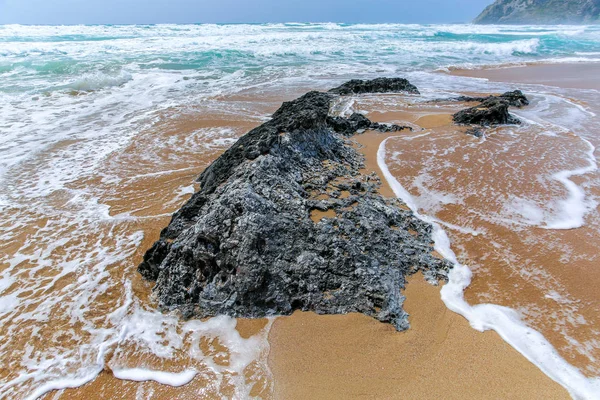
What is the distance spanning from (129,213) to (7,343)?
262cm

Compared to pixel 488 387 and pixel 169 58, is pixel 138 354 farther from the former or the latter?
pixel 169 58

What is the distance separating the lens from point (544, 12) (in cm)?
9881

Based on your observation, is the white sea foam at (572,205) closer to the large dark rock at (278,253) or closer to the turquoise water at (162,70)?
the large dark rock at (278,253)

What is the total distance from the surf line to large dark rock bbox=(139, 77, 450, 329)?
0.22 metres

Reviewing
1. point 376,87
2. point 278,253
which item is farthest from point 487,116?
point 278,253

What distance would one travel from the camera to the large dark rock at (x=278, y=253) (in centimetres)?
370

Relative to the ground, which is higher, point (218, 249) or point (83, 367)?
point (218, 249)

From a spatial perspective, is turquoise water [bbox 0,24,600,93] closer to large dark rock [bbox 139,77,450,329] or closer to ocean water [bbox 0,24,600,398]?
ocean water [bbox 0,24,600,398]

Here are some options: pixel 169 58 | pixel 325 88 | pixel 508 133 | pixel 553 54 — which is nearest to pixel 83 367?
pixel 508 133

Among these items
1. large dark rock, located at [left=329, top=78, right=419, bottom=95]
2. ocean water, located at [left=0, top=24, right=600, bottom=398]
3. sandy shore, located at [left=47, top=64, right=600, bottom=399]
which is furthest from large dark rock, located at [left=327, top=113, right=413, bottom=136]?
sandy shore, located at [left=47, top=64, right=600, bottom=399]

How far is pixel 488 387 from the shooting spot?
3023 millimetres

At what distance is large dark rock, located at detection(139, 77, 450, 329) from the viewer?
370 centimetres

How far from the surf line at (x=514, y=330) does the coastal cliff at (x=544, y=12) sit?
122 m

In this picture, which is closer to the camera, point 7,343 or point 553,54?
point 7,343
